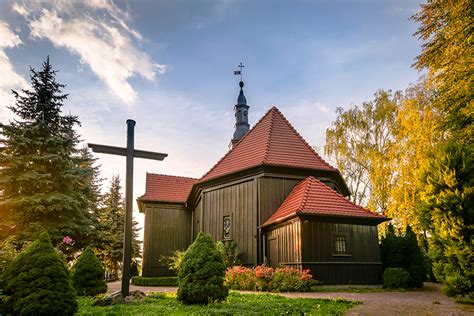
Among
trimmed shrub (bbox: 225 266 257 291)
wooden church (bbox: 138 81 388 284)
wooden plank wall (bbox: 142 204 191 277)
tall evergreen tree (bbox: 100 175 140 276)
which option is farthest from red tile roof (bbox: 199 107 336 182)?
tall evergreen tree (bbox: 100 175 140 276)

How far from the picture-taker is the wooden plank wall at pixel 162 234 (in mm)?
22578

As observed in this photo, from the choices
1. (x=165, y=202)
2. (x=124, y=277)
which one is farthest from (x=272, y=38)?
(x=165, y=202)

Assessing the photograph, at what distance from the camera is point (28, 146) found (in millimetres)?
18266

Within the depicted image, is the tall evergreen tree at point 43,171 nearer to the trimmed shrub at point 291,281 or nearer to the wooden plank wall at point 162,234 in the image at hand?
the wooden plank wall at point 162,234

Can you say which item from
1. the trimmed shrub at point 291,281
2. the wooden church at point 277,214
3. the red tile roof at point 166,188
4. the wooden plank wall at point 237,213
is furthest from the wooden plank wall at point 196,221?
the trimmed shrub at point 291,281

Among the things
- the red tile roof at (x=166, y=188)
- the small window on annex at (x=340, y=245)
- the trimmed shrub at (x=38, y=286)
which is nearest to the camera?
the trimmed shrub at (x=38, y=286)

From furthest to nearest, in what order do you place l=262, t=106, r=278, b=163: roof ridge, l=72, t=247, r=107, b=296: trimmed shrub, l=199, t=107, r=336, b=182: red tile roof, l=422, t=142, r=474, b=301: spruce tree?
1. l=199, t=107, r=336, b=182: red tile roof
2. l=262, t=106, r=278, b=163: roof ridge
3. l=72, t=247, r=107, b=296: trimmed shrub
4. l=422, t=142, r=474, b=301: spruce tree

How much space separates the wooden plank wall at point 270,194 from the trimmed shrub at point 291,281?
3.63 meters

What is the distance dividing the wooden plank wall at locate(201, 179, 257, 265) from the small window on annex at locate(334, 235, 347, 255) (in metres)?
3.66

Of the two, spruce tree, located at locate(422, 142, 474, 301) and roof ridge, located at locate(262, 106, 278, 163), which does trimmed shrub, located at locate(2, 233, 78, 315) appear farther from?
roof ridge, located at locate(262, 106, 278, 163)

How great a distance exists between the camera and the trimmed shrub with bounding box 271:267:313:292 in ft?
42.4

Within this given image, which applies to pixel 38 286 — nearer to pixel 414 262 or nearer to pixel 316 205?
pixel 316 205

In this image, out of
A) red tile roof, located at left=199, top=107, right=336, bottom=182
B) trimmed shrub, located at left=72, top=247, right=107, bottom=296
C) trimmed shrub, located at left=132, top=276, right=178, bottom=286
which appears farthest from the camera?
trimmed shrub, located at left=132, top=276, right=178, bottom=286

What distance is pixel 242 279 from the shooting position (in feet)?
46.7
